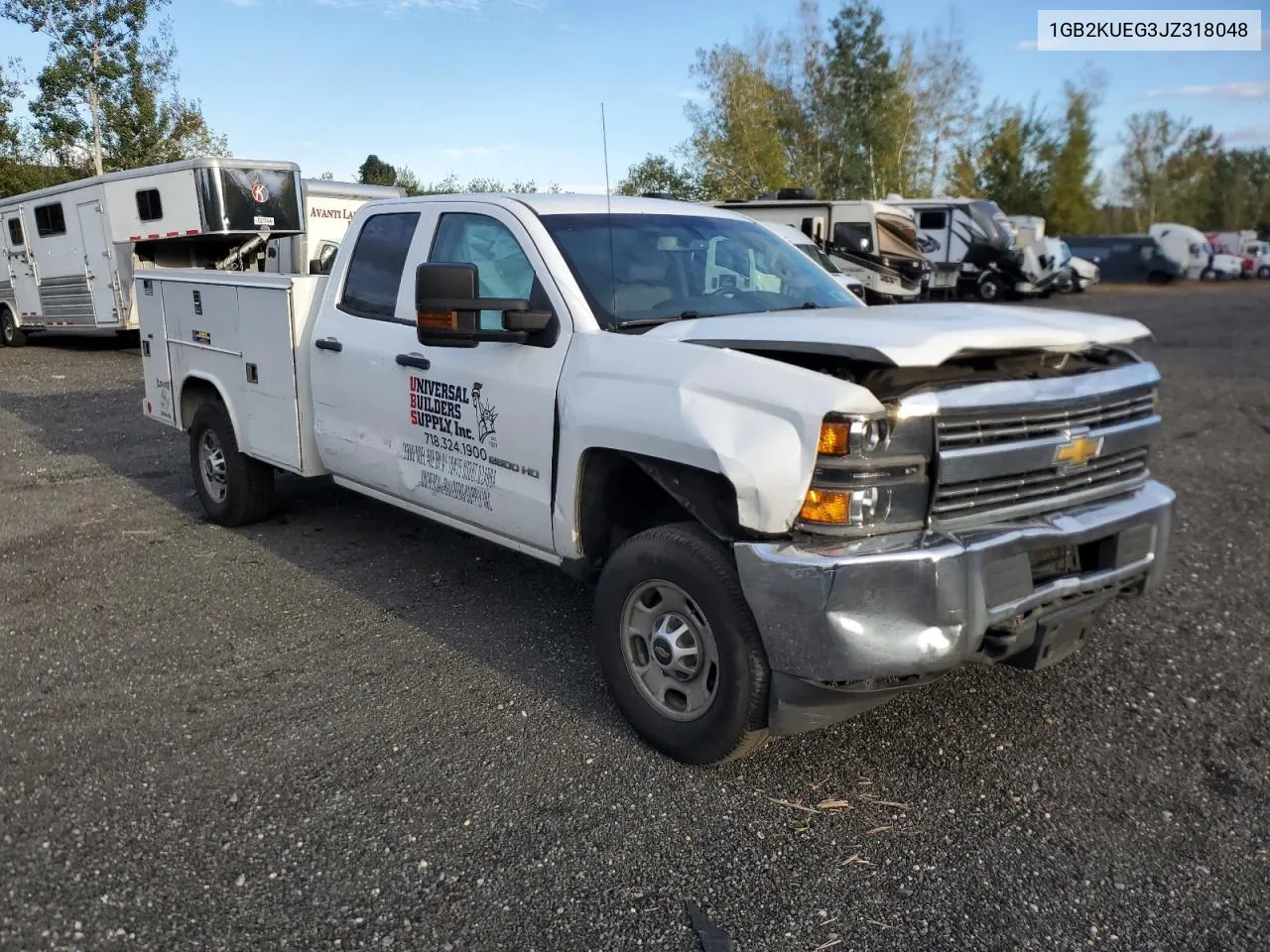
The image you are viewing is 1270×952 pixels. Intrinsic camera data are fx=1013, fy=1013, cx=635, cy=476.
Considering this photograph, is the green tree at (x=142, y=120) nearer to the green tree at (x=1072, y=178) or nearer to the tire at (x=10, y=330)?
the tire at (x=10, y=330)

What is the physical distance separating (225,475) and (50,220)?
1371 cm

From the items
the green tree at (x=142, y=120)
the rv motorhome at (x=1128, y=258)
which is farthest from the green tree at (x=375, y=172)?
the rv motorhome at (x=1128, y=258)

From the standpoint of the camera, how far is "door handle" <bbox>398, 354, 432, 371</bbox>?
4.54 m

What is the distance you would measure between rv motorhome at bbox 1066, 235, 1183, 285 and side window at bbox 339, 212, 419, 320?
4408 centimetres

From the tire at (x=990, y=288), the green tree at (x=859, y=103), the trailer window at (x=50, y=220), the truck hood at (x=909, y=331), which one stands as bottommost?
the tire at (x=990, y=288)

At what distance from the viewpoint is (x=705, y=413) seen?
322 cm

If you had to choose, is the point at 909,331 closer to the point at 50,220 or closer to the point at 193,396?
the point at 193,396

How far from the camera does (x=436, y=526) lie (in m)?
6.54

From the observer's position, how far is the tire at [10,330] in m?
19.1

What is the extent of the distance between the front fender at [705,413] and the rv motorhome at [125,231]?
12152 mm

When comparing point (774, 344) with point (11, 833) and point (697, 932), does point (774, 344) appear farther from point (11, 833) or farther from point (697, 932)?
point (11, 833)

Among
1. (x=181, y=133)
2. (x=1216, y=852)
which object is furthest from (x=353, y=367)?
(x=181, y=133)

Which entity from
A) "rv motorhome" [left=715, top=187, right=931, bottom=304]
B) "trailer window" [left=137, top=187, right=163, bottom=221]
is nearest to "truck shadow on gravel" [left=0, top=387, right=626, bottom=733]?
"trailer window" [left=137, top=187, right=163, bottom=221]

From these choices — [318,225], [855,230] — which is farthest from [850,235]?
[318,225]
